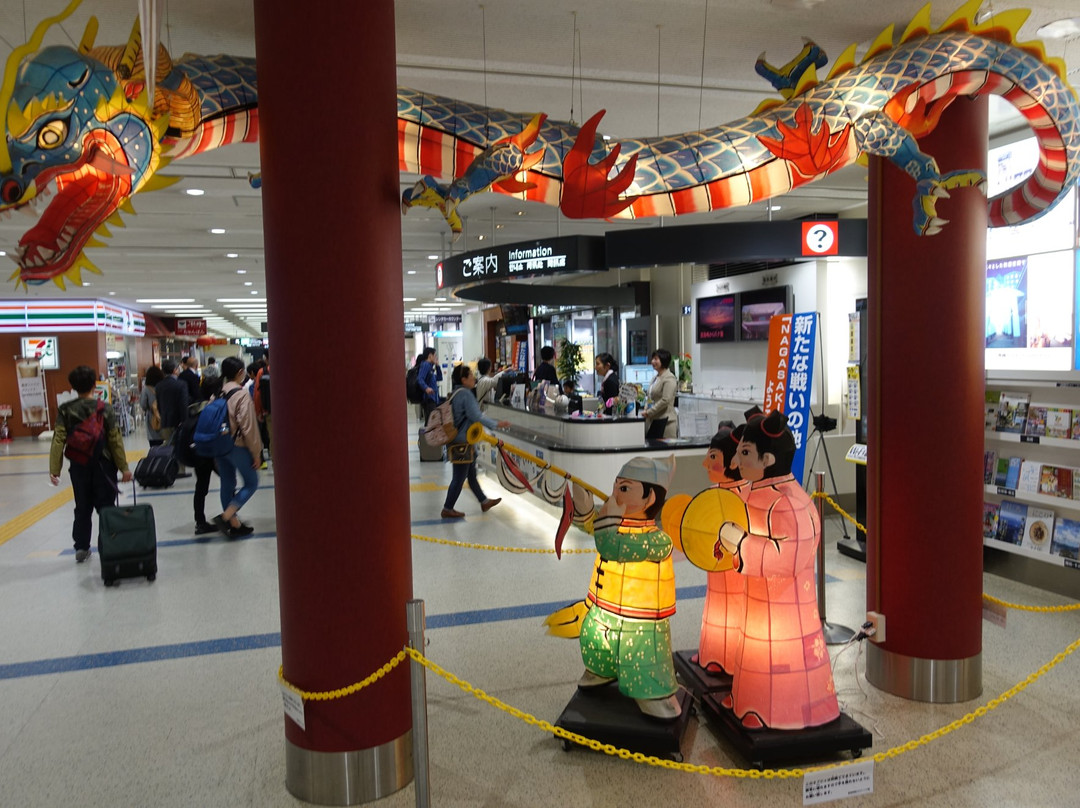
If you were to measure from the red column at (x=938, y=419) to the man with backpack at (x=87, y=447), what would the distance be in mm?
5063

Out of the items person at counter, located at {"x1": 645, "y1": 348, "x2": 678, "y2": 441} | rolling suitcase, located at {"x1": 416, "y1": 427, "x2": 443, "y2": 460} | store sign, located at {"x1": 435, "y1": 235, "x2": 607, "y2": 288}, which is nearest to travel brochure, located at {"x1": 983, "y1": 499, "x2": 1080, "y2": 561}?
person at counter, located at {"x1": 645, "y1": 348, "x2": 678, "y2": 441}

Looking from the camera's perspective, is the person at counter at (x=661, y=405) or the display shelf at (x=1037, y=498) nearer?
the display shelf at (x=1037, y=498)

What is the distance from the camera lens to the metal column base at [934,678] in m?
3.36

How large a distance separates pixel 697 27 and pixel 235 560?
4.85 m

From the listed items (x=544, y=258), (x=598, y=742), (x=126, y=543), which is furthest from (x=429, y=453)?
(x=598, y=742)

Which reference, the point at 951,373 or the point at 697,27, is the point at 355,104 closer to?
the point at 697,27

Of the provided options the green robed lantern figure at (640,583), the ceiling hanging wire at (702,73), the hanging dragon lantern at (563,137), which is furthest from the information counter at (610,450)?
the green robed lantern figure at (640,583)

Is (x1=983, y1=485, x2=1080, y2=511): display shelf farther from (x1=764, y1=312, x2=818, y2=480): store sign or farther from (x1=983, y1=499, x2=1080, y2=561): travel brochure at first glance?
(x1=764, y1=312, x2=818, y2=480): store sign

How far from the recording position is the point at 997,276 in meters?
6.19

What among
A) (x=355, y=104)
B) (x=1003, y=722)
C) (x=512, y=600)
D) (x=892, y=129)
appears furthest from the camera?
(x=512, y=600)

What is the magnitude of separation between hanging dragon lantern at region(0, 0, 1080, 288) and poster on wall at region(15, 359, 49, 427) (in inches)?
664

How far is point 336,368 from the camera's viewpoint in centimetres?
259

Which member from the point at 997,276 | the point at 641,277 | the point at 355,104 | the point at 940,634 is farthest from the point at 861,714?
the point at 641,277

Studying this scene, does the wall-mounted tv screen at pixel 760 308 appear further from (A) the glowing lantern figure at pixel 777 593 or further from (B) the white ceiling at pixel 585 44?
(A) the glowing lantern figure at pixel 777 593
